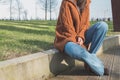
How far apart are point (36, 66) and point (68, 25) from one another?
935mm

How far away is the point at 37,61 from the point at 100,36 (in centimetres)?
126

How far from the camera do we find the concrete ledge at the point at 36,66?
446 cm

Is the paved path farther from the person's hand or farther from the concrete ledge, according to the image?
the person's hand

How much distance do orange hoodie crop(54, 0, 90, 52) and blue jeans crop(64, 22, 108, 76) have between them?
0.43 feet

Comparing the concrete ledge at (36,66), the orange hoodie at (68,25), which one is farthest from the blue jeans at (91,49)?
the concrete ledge at (36,66)

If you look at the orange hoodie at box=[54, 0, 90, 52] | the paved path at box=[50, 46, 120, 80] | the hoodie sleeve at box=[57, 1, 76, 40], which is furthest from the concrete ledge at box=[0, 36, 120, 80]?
the hoodie sleeve at box=[57, 1, 76, 40]

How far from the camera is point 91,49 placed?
232 inches

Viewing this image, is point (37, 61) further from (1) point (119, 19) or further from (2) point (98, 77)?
(1) point (119, 19)

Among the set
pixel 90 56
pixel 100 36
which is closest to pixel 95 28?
pixel 100 36

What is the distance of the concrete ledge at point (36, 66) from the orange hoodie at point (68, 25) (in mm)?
236

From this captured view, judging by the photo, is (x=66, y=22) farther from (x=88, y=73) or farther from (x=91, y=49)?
(x=88, y=73)

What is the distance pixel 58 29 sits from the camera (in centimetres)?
574

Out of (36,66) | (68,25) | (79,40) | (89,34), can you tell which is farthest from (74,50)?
(36,66)

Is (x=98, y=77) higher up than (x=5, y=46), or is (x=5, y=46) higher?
(x=5, y=46)
